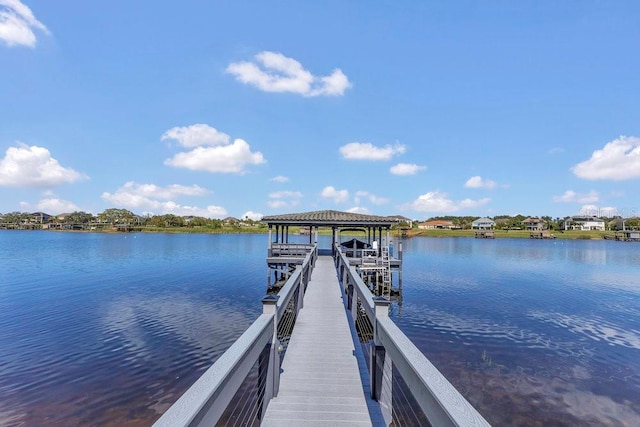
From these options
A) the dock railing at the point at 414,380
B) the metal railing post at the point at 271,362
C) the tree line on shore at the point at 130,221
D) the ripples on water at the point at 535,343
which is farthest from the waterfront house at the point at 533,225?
the metal railing post at the point at 271,362

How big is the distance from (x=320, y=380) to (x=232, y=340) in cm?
→ 755

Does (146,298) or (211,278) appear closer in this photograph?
(146,298)

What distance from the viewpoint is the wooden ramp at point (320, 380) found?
3639 millimetres

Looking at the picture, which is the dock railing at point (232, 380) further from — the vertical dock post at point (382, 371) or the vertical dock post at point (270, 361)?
the vertical dock post at point (382, 371)

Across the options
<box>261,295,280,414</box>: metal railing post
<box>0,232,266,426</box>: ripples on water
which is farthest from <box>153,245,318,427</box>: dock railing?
<box>0,232,266,426</box>: ripples on water

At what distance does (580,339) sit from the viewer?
501 inches

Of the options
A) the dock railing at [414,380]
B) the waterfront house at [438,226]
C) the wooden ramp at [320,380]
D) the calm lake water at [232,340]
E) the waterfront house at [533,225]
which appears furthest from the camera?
the waterfront house at [438,226]

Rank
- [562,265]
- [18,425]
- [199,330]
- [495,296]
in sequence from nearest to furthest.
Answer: [18,425]
[199,330]
[495,296]
[562,265]

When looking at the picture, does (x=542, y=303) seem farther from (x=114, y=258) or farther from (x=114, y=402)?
(x=114, y=258)

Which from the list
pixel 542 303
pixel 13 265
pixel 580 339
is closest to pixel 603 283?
pixel 542 303

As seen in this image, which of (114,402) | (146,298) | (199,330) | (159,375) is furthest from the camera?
(146,298)

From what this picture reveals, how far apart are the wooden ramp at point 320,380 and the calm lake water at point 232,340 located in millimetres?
3743

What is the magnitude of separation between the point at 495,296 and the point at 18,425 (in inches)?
830

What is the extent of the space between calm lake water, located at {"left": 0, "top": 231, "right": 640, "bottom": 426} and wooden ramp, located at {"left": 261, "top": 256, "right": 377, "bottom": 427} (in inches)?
147
